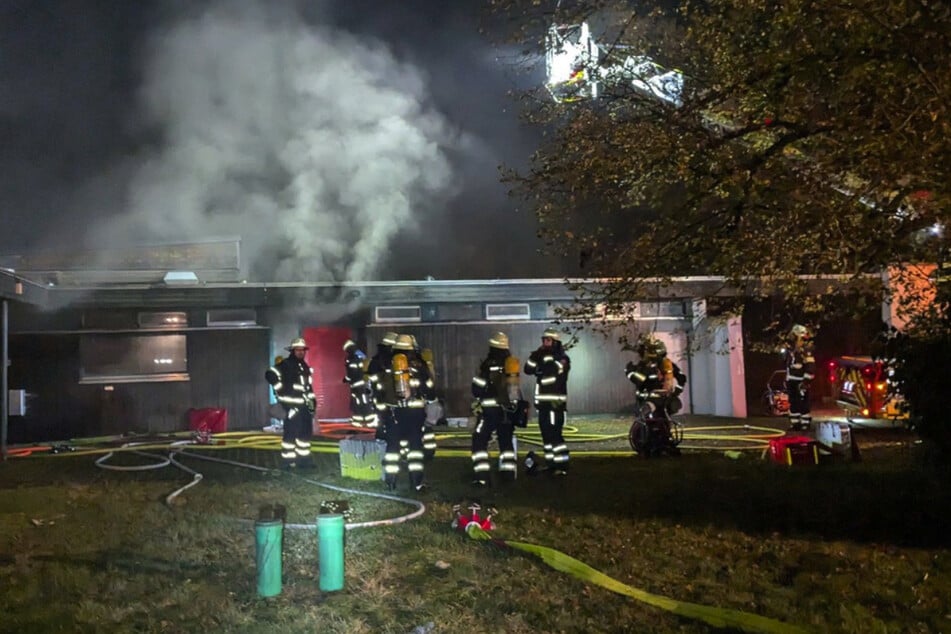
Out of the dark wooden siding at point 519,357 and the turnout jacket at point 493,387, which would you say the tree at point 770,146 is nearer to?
the turnout jacket at point 493,387

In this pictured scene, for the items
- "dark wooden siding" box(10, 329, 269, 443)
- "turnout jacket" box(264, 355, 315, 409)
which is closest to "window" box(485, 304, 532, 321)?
"dark wooden siding" box(10, 329, 269, 443)

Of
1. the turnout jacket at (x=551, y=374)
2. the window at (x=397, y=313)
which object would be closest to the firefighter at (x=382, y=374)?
the turnout jacket at (x=551, y=374)

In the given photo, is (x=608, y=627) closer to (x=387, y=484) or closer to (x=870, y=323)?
(x=387, y=484)

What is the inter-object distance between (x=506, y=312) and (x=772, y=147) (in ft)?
34.8

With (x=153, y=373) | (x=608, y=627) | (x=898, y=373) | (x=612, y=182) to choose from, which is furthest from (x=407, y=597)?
(x=153, y=373)

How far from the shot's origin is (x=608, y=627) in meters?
4.36

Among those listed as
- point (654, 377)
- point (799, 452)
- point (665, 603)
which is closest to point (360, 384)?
point (654, 377)

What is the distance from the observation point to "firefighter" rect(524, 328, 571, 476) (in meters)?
8.95

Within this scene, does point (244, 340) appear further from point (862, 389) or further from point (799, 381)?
point (862, 389)

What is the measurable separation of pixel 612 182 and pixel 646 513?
3.10 metres

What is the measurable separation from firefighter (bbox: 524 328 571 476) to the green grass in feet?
1.49

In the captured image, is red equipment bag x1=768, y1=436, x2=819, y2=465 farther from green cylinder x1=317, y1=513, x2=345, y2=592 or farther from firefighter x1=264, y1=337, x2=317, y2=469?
green cylinder x1=317, y1=513, x2=345, y2=592

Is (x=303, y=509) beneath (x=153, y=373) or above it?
beneath

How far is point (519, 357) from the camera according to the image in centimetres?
1669
